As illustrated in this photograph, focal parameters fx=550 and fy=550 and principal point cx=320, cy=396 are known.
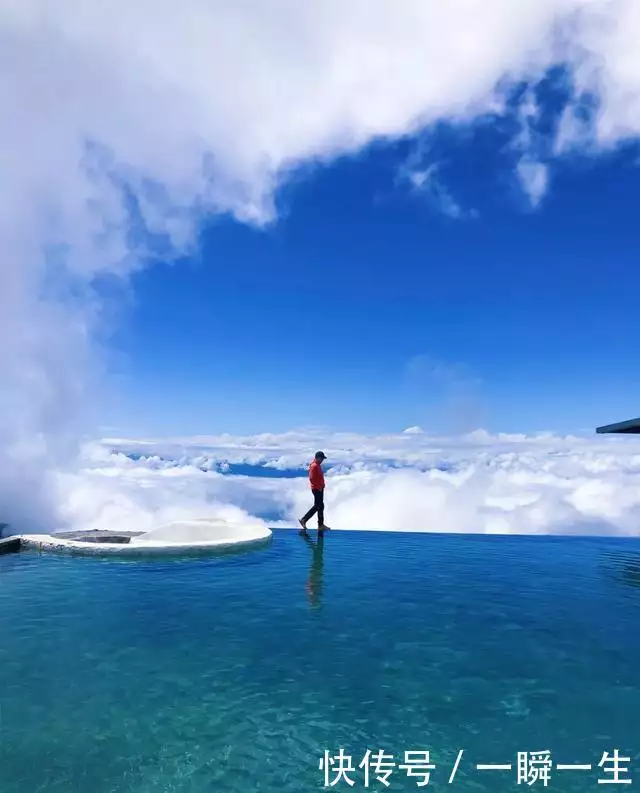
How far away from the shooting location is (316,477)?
17.3m

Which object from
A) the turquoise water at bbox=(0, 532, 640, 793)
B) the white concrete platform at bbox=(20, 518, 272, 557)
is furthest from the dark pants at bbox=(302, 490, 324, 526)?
the turquoise water at bbox=(0, 532, 640, 793)

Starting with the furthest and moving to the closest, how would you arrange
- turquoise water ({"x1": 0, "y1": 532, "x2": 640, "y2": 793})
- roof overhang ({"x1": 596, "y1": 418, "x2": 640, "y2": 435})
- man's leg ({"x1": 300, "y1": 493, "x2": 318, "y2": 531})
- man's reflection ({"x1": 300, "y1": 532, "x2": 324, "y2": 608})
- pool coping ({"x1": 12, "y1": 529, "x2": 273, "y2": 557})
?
1. man's leg ({"x1": 300, "y1": 493, "x2": 318, "y2": 531})
2. roof overhang ({"x1": 596, "y1": 418, "x2": 640, "y2": 435})
3. pool coping ({"x1": 12, "y1": 529, "x2": 273, "y2": 557})
4. man's reflection ({"x1": 300, "y1": 532, "x2": 324, "y2": 608})
5. turquoise water ({"x1": 0, "y1": 532, "x2": 640, "y2": 793})

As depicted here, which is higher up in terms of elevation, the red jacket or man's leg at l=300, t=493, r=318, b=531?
the red jacket

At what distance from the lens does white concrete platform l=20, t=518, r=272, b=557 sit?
46.5 feet

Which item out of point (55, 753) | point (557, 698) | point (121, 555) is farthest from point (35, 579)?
point (557, 698)

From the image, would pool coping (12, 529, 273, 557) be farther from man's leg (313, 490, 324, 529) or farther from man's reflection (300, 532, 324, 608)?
man's leg (313, 490, 324, 529)

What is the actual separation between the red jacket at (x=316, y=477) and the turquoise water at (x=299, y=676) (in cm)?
465

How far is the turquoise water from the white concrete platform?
1492 mm

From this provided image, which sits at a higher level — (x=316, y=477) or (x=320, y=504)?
(x=316, y=477)

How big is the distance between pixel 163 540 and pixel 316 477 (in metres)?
4.91

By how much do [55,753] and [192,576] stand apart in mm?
7159

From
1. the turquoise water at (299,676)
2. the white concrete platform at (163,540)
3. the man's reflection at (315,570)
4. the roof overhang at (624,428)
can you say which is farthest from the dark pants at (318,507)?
the roof overhang at (624,428)

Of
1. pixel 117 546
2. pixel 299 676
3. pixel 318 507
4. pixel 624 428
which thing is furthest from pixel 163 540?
pixel 624 428

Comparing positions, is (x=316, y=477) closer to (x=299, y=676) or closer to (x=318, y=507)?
(x=318, y=507)
